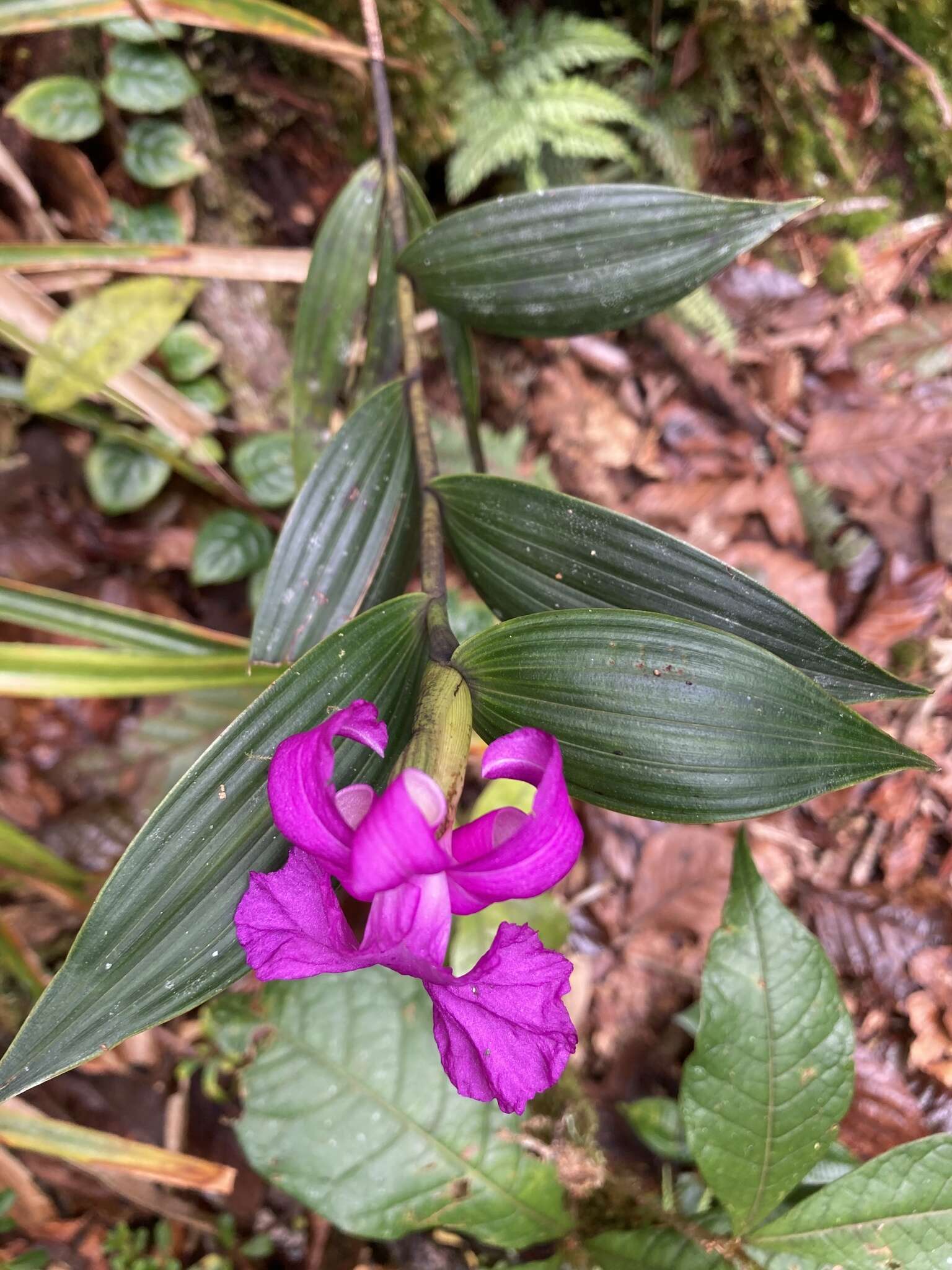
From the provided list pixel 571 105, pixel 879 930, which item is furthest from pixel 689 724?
pixel 571 105

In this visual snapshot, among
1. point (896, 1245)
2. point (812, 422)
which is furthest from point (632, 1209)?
point (812, 422)

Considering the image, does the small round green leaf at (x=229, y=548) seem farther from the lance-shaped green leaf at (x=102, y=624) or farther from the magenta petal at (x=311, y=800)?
the magenta petal at (x=311, y=800)

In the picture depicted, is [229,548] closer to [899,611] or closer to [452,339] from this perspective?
[452,339]

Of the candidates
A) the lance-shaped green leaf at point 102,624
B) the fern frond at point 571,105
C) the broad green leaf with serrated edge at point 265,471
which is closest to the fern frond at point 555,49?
the fern frond at point 571,105

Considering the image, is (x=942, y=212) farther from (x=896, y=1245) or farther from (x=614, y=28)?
(x=896, y=1245)

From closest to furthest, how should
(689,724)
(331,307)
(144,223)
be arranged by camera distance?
(689,724) < (331,307) < (144,223)

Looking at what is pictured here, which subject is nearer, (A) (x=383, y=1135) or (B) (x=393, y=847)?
(B) (x=393, y=847)

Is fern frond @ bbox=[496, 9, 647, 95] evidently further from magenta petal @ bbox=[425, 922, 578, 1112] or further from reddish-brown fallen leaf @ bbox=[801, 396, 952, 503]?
magenta petal @ bbox=[425, 922, 578, 1112]
